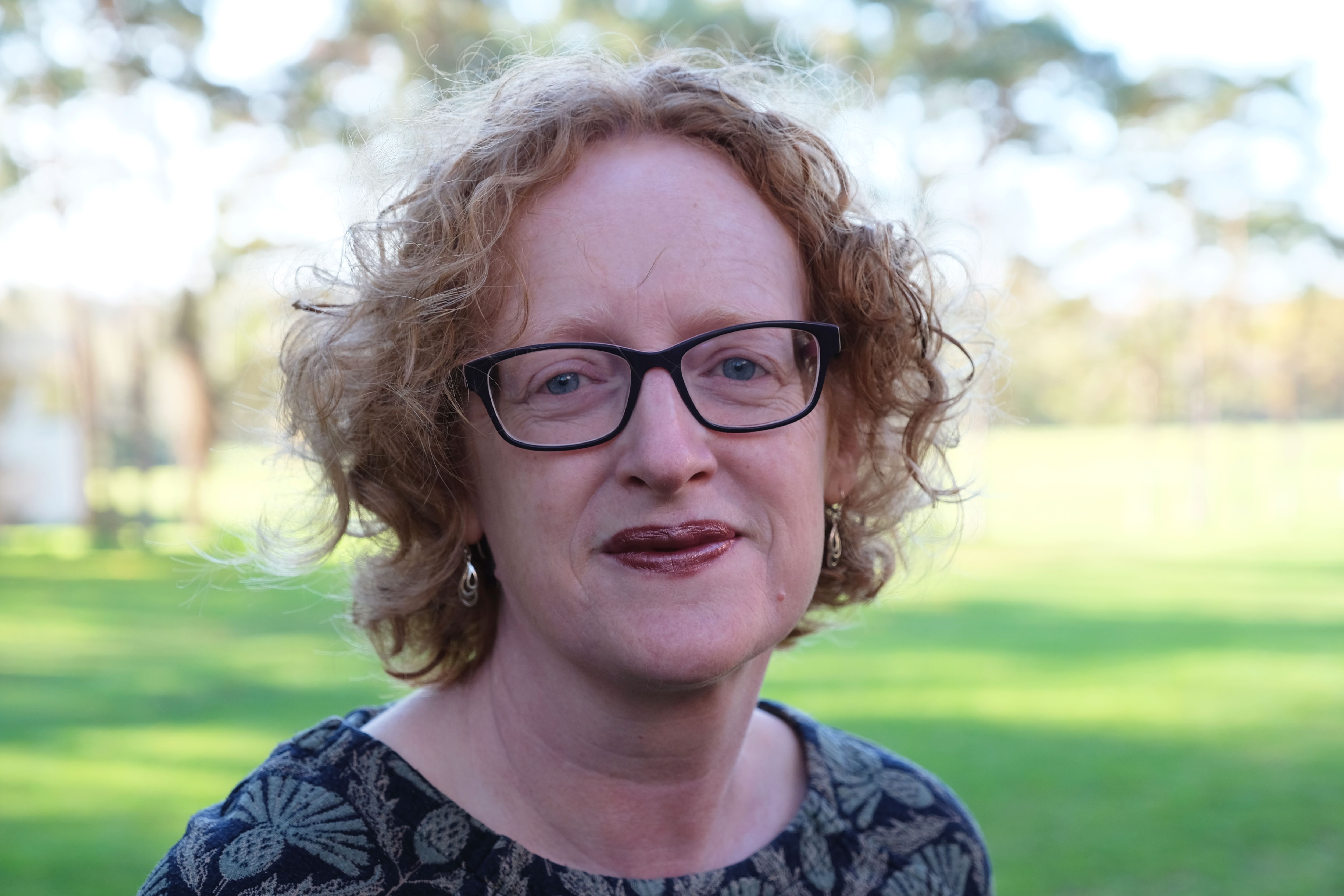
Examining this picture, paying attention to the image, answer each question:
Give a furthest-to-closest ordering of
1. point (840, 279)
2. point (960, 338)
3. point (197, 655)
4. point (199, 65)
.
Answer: point (199, 65)
point (197, 655)
point (960, 338)
point (840, 279)

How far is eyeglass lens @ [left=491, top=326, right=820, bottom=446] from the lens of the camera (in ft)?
4.95

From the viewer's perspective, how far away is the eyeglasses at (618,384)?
1.49 metres

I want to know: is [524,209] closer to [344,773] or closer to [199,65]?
[344,773]

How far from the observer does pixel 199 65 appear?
19.7 metres

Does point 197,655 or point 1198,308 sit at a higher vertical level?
point 1198,308

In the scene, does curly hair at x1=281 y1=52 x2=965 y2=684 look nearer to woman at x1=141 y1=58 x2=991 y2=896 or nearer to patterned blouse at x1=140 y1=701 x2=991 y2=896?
woman at x1=141 y1=58 x2=991 y2=896

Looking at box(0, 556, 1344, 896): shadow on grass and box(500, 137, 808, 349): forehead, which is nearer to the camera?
box(500, 137, 808, 349): forehead

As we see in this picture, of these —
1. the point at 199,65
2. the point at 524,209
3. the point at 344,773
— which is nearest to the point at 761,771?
the point at 344,773

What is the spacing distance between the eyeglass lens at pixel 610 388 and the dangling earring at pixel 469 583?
360 mm

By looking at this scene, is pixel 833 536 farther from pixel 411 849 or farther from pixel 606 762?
pixel 411 849

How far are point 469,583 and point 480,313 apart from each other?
1.55 feet

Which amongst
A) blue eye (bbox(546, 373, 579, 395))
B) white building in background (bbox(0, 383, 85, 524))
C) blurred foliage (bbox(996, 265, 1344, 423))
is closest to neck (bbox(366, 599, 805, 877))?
blue eye (bbox(546, 373, 579, 395))

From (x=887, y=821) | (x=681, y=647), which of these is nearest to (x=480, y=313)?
(x=681, y=647)

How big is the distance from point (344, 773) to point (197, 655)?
1129cm
